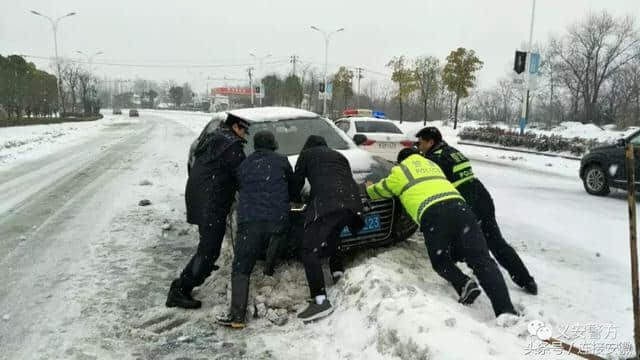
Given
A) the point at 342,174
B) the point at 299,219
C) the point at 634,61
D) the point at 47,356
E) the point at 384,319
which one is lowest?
the point at 47,356

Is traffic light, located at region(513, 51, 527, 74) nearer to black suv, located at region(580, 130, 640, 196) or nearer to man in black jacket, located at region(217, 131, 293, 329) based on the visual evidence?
black suv, located at region(580, 130, 640, 196)

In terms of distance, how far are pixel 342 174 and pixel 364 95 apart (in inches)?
3100

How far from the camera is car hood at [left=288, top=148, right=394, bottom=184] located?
5203 mm

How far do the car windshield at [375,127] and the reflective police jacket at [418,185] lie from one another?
29.5 ft

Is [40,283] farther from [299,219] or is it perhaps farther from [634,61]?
[634,61]

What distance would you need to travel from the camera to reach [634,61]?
45406 mm

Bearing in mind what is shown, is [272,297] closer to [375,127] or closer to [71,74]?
[375,127]

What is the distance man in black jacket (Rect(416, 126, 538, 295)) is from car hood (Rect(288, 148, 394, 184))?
0.71 m

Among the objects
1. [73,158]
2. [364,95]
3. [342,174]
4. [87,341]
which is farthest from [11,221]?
[364,95]

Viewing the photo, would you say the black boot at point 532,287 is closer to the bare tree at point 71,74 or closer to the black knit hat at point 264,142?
the black knit hat at point 264,142

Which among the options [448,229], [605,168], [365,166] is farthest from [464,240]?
[605,168]

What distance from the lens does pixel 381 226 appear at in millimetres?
4871

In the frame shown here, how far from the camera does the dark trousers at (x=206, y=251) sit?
4258 mm

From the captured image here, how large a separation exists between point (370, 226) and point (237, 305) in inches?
61.0
